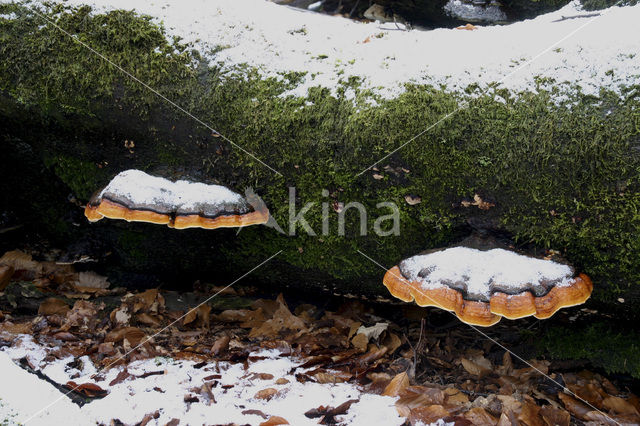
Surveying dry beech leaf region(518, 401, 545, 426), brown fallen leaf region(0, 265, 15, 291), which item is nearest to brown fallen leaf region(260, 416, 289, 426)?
dry beech leaf region(518, 401, 545, 426)

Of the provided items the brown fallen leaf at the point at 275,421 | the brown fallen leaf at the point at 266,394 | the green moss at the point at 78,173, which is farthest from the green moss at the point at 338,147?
the brown fallen leaf at the point at 275,421

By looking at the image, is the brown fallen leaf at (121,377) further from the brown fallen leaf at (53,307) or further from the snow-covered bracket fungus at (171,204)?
the brown fallen leaf at (53,307)

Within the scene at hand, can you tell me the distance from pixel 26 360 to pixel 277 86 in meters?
2.68

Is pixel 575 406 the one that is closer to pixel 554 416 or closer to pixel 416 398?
pixel 554 416

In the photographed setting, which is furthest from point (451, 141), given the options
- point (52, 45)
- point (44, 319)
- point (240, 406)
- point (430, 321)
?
point (44, 319)

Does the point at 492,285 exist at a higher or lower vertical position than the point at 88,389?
higher

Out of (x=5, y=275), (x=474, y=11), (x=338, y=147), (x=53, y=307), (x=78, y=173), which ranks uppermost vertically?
(x=474, y=11)

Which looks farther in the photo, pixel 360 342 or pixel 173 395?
pixel 360 342

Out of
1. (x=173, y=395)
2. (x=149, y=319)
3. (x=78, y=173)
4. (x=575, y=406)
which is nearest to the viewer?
(x=173, y=395)

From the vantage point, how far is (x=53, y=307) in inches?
164

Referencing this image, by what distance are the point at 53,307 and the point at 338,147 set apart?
10.2 ft

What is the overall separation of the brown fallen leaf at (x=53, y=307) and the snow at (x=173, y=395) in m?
0.64

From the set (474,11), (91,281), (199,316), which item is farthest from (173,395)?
(474,11)

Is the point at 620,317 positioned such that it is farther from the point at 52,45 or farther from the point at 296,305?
the point at 52,45
